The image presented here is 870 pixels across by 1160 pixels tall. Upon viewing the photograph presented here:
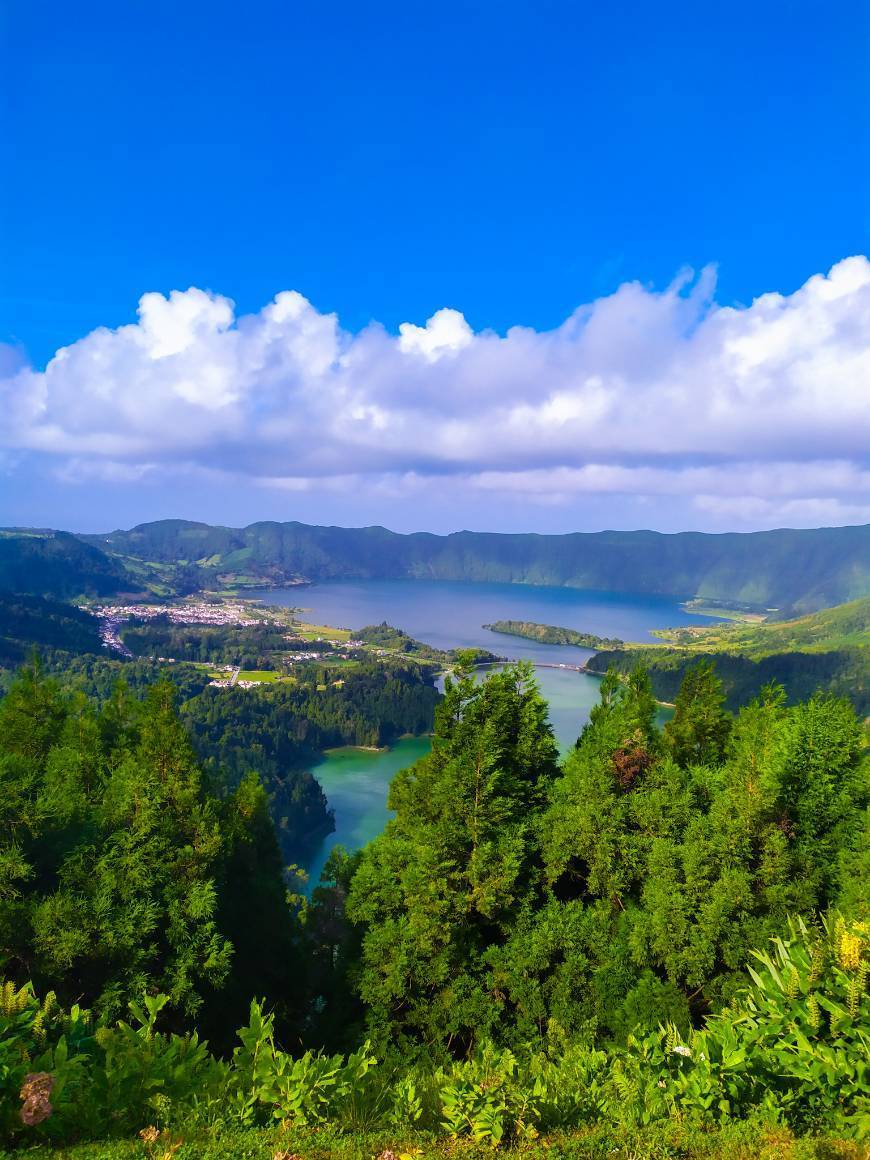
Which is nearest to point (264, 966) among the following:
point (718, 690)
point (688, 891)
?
point (688, 891)

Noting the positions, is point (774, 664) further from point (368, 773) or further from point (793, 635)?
point (368, 773)

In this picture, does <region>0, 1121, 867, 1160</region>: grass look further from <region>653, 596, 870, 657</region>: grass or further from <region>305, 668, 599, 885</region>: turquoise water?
<region>653, 596, 870, 657</region>: grass

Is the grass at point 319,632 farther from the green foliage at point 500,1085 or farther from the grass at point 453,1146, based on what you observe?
the grass at point 453,1146

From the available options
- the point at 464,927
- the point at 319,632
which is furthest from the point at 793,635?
the point at 464,927

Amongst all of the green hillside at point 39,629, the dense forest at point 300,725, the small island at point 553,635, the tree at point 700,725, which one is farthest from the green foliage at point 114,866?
the small island at point 553,635

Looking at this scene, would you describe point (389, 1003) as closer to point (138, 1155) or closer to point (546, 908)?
point (546, 908)
